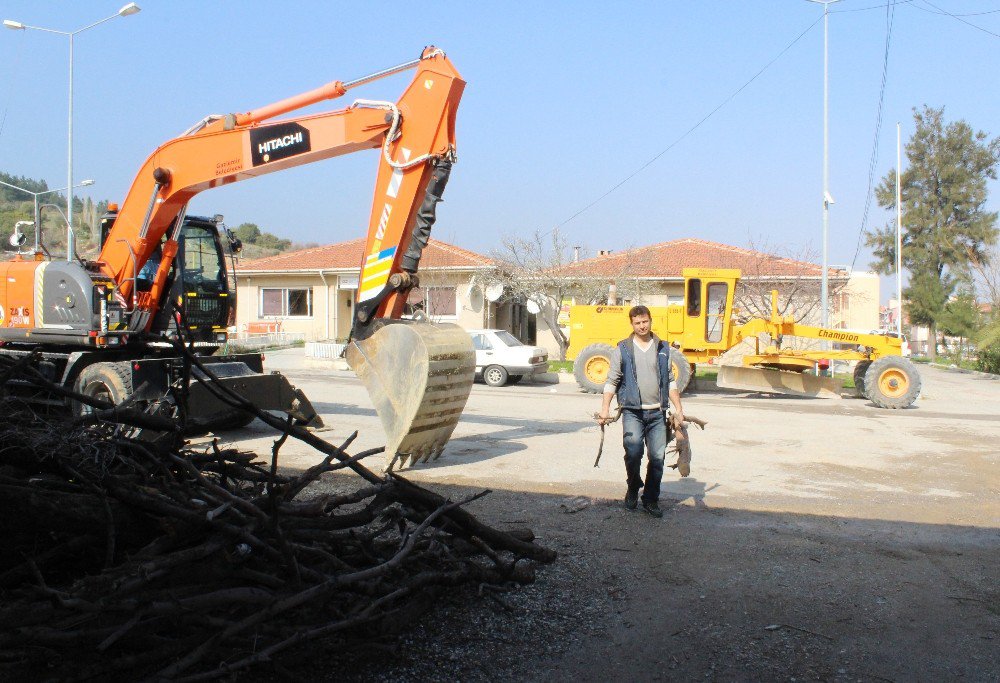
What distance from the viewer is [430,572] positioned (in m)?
4.65

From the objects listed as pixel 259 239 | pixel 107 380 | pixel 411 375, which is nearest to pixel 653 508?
pixel 411 375

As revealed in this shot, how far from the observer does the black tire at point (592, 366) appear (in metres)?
19.8

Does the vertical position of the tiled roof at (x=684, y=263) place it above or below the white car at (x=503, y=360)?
above

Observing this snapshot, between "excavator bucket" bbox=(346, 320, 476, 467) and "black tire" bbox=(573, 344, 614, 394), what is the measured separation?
37.7ft

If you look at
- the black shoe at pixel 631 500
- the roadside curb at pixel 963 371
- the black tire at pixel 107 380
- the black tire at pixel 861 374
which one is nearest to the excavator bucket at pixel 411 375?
the black shoe at pixel 631 500

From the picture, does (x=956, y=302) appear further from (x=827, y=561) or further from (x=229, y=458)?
(x=229, y=458)

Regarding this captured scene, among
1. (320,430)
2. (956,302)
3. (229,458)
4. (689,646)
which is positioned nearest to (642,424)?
(689,646)

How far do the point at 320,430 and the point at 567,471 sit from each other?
Answer: 429cm

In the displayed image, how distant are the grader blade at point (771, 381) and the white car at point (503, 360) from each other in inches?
197

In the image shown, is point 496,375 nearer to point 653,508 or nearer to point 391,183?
point 391,183

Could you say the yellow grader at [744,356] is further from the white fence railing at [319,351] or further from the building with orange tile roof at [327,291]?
the building with orange tile roof at [327,291]

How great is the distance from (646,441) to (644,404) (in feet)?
1.10

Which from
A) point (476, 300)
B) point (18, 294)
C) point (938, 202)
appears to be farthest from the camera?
point (938, 202)

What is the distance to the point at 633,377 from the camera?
7375mm
